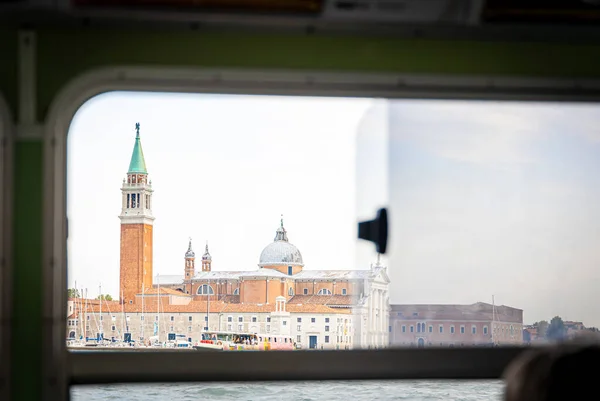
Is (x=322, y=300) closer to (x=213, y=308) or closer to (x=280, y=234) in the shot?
(x=280, y=234)

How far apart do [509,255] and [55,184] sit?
7.66ft

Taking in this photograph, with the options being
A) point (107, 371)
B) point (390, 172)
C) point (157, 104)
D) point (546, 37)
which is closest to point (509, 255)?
point (390, 172)

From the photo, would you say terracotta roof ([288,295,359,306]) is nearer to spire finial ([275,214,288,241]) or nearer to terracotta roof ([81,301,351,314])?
terracotta roof ([81,301,351,314])

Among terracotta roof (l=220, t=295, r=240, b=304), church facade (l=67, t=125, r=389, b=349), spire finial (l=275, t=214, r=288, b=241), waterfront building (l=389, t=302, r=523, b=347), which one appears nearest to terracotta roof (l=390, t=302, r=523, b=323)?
waterfront building (l=389, t=302, r=523, b=347)

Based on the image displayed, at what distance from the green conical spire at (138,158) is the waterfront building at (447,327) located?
29.7m

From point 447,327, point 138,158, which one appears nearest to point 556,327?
point 447,327

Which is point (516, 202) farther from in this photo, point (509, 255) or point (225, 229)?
point (225, 229)

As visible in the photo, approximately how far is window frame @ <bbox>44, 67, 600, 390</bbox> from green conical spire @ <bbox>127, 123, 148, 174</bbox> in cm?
3091

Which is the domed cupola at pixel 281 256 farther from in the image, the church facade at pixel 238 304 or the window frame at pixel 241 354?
the window frame at pixel 241 354

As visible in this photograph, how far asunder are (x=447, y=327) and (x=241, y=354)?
3.95 ft

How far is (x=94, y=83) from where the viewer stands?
2.88 metres

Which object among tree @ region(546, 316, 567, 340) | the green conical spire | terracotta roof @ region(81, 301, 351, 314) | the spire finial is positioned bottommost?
terracotta roof @ region(81, 301, 351, 314)

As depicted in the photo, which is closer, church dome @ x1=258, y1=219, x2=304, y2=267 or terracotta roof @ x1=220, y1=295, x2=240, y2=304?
church dome @ x1=258, y1=219, x2=304, y2=267

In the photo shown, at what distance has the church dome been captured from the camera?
4162cm
